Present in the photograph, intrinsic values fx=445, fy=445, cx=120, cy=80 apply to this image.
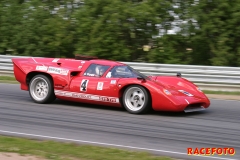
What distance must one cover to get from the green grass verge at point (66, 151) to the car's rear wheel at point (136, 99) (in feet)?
9.02

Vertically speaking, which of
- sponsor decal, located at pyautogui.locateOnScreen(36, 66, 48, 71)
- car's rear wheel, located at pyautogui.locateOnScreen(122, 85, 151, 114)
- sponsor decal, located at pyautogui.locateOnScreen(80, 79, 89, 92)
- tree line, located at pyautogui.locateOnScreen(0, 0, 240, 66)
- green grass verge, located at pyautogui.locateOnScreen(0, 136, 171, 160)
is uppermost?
Answer: tree line, located at pyautogui.locateOnScreen(0, 0, 240, 66)

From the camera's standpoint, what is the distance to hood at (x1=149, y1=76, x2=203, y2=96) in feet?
31.0

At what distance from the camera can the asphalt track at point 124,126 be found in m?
7.13

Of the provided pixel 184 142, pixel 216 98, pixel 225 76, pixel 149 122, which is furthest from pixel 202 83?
pixel 184 142

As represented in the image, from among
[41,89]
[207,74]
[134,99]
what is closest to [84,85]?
[134,99]

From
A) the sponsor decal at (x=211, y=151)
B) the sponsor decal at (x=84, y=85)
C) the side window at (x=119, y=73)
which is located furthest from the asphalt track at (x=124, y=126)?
the side window at (x=119, y=73)

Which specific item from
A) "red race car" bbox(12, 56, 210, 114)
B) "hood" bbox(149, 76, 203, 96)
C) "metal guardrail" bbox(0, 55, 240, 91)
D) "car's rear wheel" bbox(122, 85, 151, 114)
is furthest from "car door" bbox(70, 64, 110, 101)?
"metal guardrail" bbox(0, 55, 240, 91)

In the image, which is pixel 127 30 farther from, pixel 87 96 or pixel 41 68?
pixel 87 96

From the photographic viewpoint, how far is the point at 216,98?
1241cm

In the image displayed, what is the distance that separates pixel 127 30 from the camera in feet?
59.7

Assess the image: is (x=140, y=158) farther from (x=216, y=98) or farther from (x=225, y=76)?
(x=225, y=76)

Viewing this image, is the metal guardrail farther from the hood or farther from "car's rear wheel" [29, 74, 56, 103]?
"car's rear wheel" [29, 74, 56, 103]

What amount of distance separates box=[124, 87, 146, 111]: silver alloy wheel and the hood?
1.50 feet

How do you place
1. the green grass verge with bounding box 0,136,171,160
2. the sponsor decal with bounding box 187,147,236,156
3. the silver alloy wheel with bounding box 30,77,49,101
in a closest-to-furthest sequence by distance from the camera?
the green grass verge with bounding box 0,136,171,160
the sponsor decal with bounding box 187,147,236,156
the silver alloy wheel with bounding box 30,77,49,101
